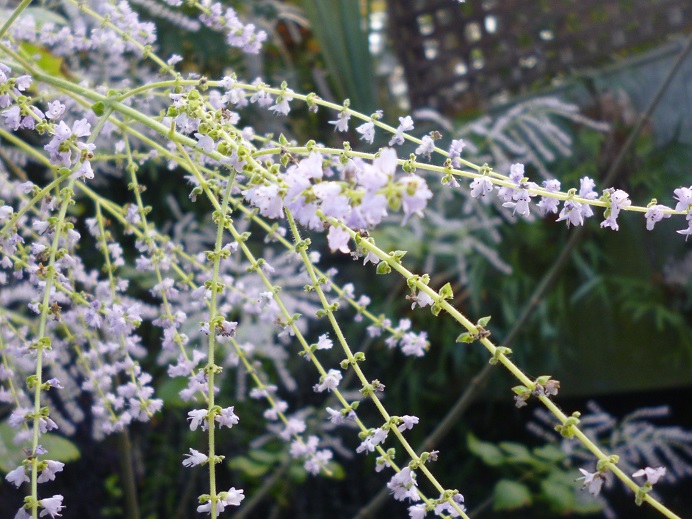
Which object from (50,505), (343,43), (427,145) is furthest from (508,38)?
(50,505)

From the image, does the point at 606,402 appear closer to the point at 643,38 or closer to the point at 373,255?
the point at 643,38

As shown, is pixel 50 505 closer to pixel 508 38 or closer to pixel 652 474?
pixel 652 474

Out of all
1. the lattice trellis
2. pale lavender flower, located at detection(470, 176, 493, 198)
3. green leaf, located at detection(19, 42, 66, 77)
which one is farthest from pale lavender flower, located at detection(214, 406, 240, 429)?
the lattice trellis

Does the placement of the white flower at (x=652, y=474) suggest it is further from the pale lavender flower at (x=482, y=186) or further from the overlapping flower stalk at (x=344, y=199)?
the pale lavender flower at (x=482, y=186)

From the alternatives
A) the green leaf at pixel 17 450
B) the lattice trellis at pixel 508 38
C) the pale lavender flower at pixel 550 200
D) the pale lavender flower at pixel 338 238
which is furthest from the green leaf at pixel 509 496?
the lattice trellis at pixel 508 38

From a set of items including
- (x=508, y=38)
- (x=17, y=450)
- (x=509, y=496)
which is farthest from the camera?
(x=508, y=38)

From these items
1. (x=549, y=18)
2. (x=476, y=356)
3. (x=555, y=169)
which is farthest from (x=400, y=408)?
(x=549, y=18)
